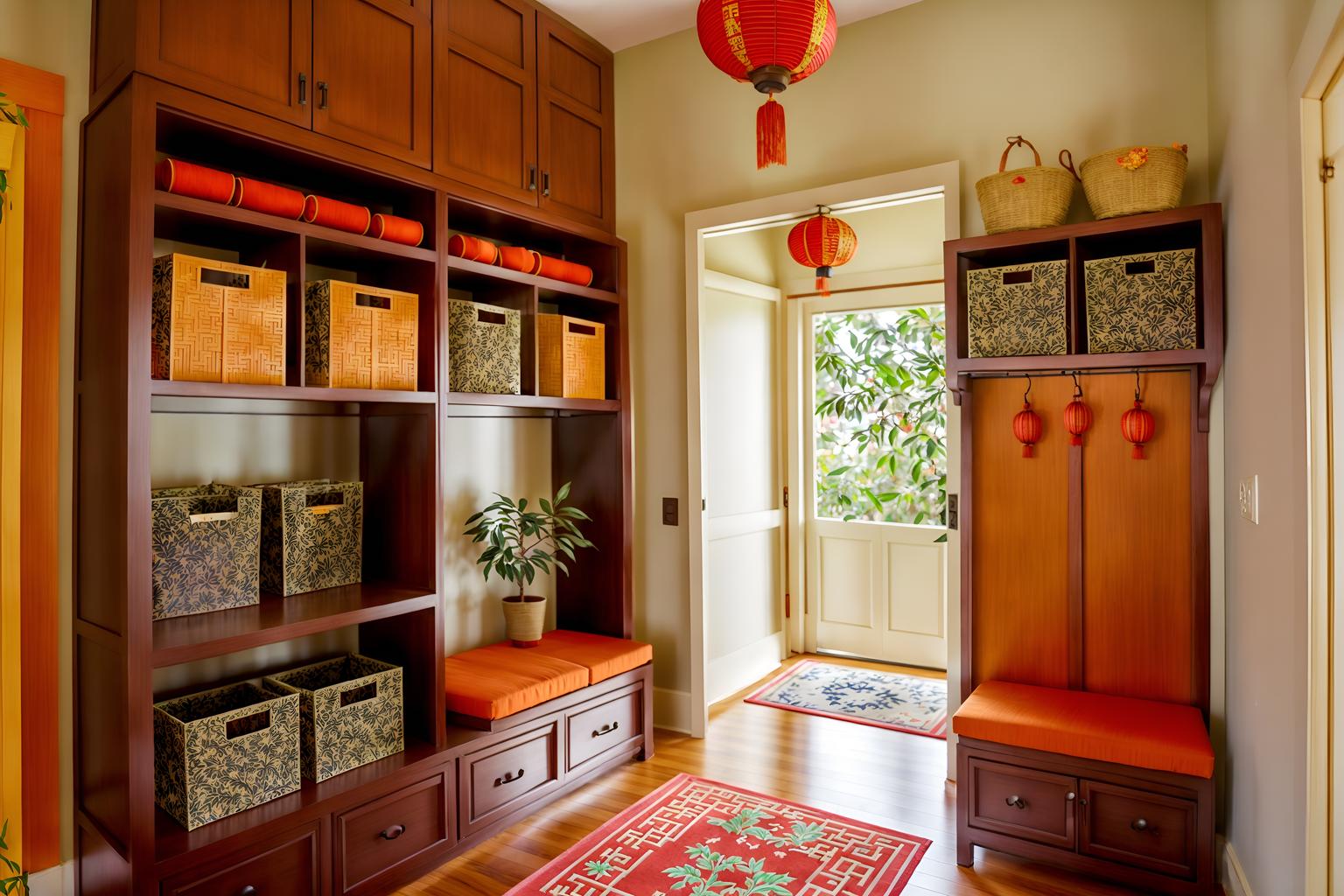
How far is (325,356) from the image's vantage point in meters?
2.42

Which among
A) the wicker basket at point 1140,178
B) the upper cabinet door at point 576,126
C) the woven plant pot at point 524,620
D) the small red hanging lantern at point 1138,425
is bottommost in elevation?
the woven plant pot at point 524,620

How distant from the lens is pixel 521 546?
3.11 m

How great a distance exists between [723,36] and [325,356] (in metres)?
1.42

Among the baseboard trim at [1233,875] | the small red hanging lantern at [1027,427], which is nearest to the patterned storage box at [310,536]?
the small red hanging lantern at [1027,427]

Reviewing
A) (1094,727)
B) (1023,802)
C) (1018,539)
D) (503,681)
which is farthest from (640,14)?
(1023,802)

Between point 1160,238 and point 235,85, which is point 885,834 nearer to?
point 1160,238

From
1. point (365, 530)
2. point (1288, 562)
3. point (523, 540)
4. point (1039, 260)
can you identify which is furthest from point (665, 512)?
point (1288, 562)

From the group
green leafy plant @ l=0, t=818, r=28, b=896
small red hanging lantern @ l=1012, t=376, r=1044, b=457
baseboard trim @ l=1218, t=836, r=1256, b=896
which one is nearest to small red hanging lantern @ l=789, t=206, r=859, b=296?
small red hanging lantern @ l=1012, t=376, r=1044, b=457

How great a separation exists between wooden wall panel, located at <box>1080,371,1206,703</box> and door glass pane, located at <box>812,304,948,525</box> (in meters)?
1.77

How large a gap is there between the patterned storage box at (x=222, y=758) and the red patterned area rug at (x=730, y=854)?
0.75m

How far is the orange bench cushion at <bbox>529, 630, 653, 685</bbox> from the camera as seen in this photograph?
3137 millimetres

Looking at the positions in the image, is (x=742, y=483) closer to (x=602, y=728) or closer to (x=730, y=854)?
(x=602, y=728)

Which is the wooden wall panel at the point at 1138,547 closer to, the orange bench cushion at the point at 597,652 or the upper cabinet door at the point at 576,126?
the orange bench cushion at the point at 597,652

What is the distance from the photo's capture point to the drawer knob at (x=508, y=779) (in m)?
2.76
